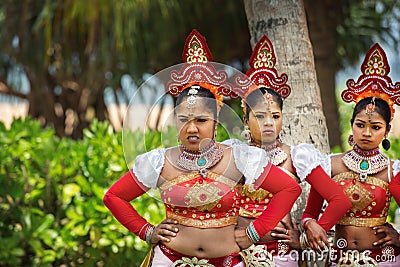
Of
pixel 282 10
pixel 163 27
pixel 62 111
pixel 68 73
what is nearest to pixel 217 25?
pixel 163 27

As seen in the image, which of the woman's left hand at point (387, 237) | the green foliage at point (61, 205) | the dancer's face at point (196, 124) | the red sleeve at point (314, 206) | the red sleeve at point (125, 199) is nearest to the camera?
the dancer's face at point (196, 124)

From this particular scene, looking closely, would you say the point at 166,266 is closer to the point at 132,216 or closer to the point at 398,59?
the point at 132,216

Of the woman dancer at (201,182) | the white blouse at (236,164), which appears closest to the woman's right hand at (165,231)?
the woman dancer at (201,182)

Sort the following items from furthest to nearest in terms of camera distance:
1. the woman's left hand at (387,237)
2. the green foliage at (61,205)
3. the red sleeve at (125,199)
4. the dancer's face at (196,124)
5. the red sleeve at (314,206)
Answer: the green foliage at (61,205), the red sleeve at (314,206), the woman's left hand at (387,237), the red sleeve at (125,199), the dancer's face at (196,124)

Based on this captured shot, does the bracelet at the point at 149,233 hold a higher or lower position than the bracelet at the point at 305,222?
higher

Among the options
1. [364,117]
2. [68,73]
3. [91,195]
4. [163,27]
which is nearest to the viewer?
[364,117]

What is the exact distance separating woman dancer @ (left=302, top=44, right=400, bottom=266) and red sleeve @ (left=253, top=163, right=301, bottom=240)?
0.84ft

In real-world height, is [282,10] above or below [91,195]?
above

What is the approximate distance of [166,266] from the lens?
292 cm

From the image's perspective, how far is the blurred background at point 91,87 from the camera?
16.9ft

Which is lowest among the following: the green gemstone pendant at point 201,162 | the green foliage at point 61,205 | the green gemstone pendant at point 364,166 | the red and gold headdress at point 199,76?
the green foliage at point 61,205

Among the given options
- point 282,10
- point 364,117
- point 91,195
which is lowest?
point 91,195

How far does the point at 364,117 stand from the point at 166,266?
1174 millimetres

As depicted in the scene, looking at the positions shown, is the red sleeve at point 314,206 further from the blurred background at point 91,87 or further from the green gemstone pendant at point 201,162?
the blurred background at point 91,87
